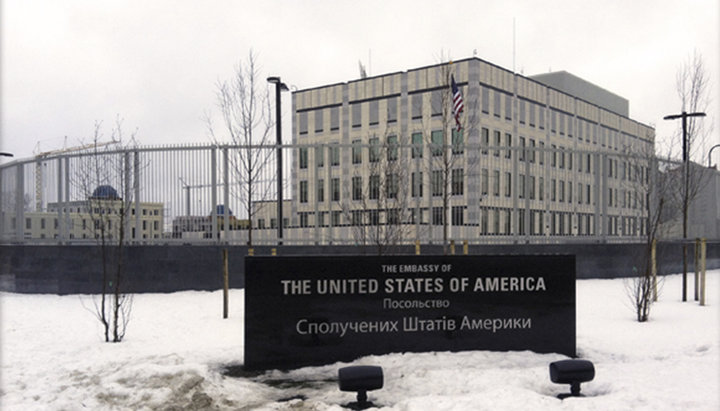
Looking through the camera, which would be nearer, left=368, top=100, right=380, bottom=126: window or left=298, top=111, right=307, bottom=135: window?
left=368, top=100, right=380, bottom=126: window

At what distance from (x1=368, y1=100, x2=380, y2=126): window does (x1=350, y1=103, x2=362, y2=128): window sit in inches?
59.7

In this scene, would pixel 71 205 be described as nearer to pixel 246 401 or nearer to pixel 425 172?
pixel 425 172

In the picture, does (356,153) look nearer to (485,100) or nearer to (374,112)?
(485,100)

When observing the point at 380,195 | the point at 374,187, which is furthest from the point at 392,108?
the point at 380,195

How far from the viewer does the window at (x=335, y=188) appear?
14993mm

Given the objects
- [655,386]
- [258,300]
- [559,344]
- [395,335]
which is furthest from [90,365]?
[655,386]

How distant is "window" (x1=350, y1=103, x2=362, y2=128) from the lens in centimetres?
6391

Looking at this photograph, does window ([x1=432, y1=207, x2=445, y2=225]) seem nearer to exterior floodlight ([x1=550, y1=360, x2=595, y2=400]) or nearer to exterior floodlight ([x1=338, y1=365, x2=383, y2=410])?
exterior floodlight ([x1=550, y1=360, x2=595, y2=400])

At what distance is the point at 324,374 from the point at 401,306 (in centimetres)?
144

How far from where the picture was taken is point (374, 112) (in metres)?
62.7

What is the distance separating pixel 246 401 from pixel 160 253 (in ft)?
32.2

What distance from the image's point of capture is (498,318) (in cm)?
784

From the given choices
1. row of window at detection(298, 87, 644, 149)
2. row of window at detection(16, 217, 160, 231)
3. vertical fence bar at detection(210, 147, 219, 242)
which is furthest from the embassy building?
row of window at detection(298, 87, 644, 149)

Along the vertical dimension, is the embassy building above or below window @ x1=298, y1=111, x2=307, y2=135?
below
